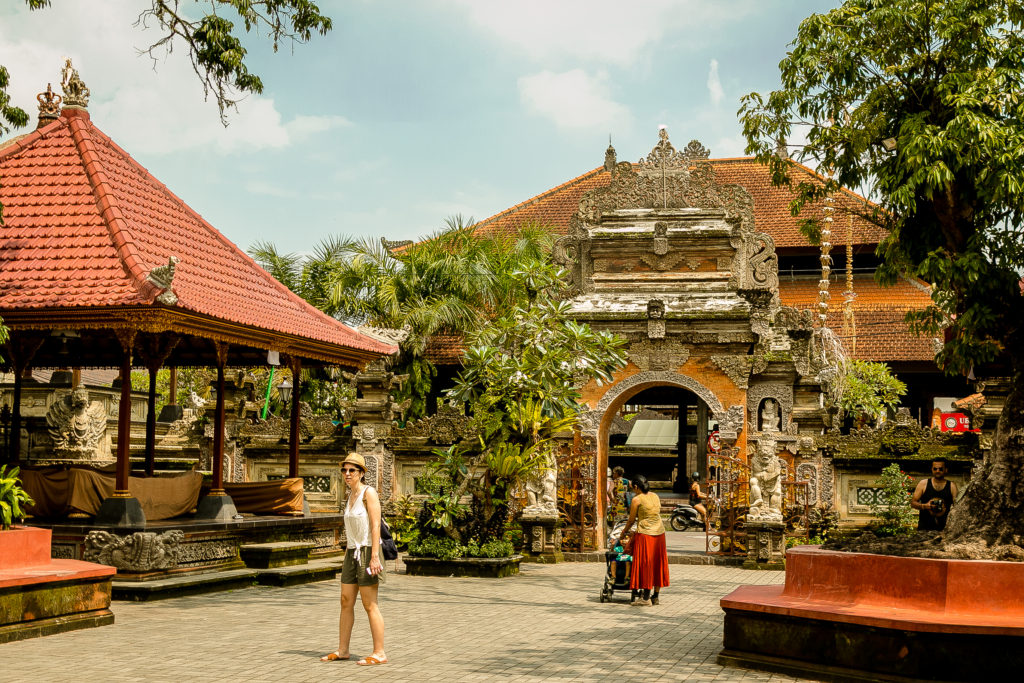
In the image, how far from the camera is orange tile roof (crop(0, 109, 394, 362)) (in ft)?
37.1

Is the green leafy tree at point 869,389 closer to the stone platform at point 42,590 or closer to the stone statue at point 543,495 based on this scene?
the stone statue at point 543,495

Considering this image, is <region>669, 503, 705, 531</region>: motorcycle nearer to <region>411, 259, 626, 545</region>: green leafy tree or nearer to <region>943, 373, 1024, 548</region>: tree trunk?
<region>411, 259, 626, 545</region>: green leafy tree

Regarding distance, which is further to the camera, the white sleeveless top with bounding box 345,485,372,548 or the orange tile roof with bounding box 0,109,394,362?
the orange tile roof with bounding box 0,109,394,362

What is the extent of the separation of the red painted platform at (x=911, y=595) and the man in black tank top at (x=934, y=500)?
3.55 metres

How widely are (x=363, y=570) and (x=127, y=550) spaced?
15.8ft

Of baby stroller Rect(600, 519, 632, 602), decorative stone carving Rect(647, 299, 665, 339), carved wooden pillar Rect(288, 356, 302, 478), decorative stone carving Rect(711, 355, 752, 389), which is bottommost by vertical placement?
baby stroller Rect(600, 519, 632, 602)

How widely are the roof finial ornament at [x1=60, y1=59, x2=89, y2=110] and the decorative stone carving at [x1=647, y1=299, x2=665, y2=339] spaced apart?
8.74 metres

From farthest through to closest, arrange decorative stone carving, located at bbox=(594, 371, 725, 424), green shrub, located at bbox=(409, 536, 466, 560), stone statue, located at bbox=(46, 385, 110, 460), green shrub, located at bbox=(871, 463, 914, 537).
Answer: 1. stone statue, located at bbox=(46, 385, 110, 460)
2. decorative stone carving, located at bbox=(594, 371, 725, 424)
3. green shrub, located at bbox=(871, 463, 914, 537)
4. green shrub, located at bbox=(409, 536, 466, 560)

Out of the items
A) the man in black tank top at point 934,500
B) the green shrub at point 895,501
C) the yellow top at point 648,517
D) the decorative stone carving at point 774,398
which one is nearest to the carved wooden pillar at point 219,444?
the yellow top at point 648,517

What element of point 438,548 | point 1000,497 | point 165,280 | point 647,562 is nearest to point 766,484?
point 647,562

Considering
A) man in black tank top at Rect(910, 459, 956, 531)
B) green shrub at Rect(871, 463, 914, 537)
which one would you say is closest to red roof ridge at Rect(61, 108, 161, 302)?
man in black tank top at Rect(910, 459, 956, 531)

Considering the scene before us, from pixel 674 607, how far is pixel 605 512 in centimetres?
558

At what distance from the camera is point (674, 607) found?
11.3m

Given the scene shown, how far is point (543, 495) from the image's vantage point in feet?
52.3
